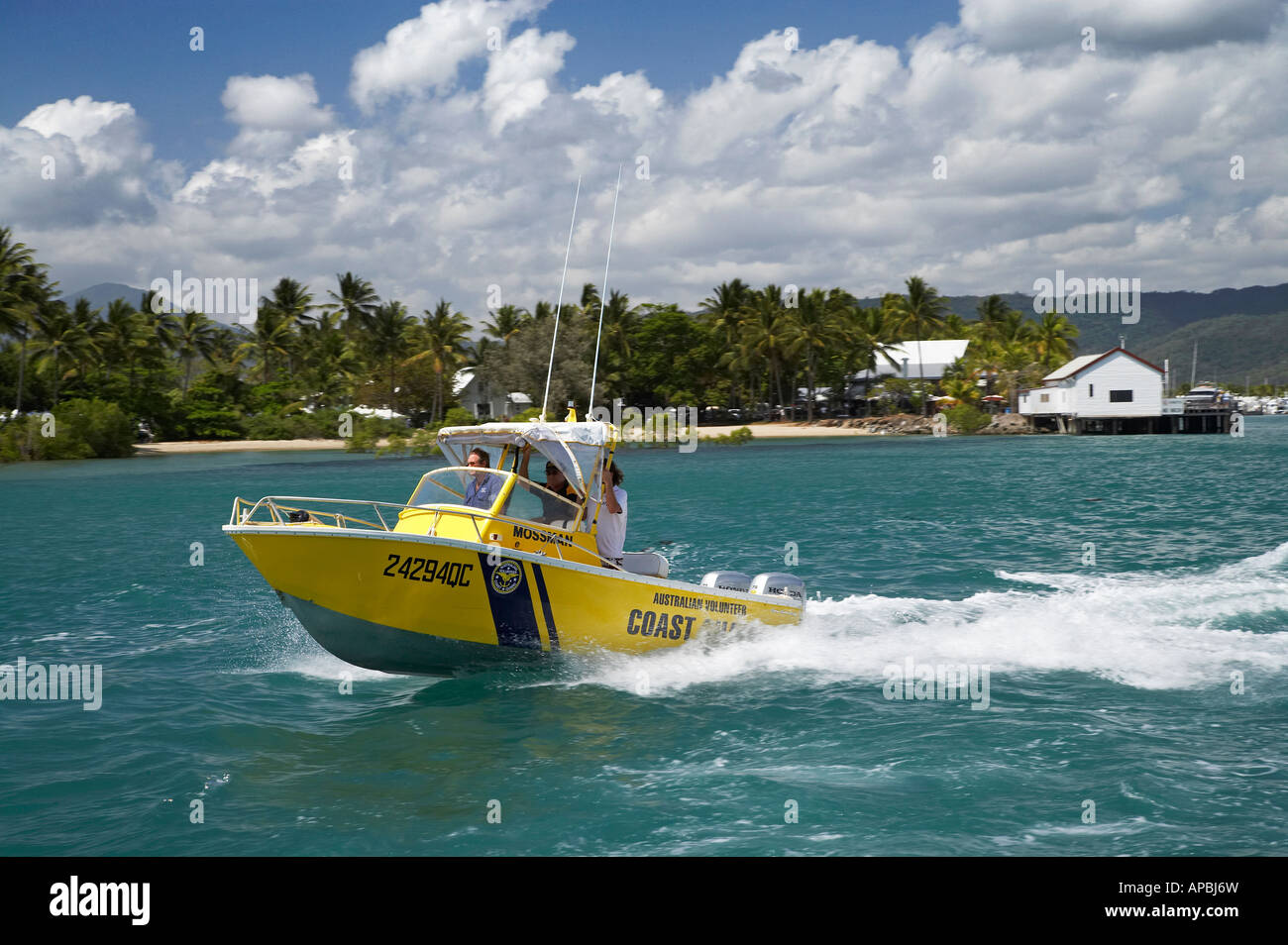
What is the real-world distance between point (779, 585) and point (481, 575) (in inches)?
151

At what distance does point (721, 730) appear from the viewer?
377 inches

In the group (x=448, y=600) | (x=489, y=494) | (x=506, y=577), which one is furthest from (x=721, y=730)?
(x=489, y=494)

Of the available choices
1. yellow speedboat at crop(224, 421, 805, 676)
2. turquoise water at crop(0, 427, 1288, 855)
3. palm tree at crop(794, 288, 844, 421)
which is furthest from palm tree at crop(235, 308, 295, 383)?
yellow speedboat at crop(224, 421, 805, 676)

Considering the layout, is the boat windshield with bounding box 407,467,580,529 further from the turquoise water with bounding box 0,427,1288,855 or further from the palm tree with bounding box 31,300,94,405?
the palm tree with bounding box 31,300,94,405

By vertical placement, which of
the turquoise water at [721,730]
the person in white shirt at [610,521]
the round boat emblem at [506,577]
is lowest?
the turquoise water at [721,730]

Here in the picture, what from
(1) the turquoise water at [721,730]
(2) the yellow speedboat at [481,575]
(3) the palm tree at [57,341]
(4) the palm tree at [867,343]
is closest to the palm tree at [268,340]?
(3) the palm tree at [57,341]

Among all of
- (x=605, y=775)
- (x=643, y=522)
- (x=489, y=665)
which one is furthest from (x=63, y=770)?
(x=643, y=522)

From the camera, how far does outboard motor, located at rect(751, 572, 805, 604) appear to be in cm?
1185

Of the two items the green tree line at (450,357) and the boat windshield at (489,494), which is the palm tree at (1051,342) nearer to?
the green tree line at (450,357)

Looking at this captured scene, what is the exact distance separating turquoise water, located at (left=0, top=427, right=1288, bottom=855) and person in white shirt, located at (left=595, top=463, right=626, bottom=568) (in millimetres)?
1179

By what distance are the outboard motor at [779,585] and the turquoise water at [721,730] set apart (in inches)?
17.1

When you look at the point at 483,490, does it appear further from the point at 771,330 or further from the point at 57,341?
the point at 771,330

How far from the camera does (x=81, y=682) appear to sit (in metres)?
11.6

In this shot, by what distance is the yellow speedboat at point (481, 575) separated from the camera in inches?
376
